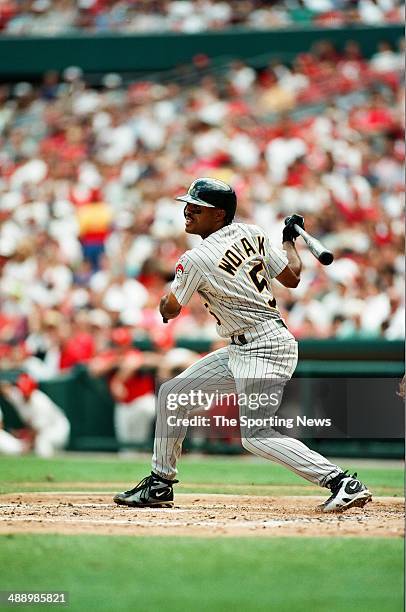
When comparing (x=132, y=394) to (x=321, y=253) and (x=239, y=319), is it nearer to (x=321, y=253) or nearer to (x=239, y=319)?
(x=239, y=319)

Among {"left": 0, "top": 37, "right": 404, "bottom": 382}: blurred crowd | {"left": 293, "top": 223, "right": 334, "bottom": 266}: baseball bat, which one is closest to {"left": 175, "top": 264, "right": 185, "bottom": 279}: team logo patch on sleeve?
{"left": 293, "top": 223, "right": 334, "bottom": 266}: baseball bat

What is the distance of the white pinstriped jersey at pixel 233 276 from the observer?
196 inches

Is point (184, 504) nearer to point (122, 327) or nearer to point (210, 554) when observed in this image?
point (210, 554)

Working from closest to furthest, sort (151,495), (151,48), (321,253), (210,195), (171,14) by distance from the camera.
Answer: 1. (321,253)
2. (210,195)
3. (151,495)
4. (151,48)
5. (171,14)

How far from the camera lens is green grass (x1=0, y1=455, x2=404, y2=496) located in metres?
6.56

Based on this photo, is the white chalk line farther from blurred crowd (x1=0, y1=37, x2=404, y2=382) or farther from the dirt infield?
blurred crowd (x1=0, y1=37, x2=404, y2=382)

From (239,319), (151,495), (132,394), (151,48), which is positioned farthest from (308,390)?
(151,48)

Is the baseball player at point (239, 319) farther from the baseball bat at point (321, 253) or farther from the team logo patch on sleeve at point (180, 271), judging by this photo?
the baseball bat at point (321, 253)

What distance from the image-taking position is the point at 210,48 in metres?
15.3

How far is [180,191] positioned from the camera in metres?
11.5

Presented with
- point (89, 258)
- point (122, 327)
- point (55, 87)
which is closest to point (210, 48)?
point (55, 87)

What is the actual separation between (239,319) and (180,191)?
6511 millimetres

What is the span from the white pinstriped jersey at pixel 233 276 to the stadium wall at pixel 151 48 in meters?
9.59

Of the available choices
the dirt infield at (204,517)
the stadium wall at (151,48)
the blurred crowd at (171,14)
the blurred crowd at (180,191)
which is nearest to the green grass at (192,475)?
the dirt infield at (204,517)
